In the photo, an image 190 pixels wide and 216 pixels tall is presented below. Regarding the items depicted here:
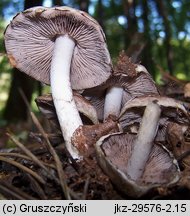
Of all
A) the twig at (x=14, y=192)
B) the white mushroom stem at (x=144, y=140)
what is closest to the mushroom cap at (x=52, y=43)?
the white mushroom stem at (x=144, y=140)

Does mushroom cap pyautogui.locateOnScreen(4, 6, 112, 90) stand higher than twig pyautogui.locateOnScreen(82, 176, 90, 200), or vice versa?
mushroom cap pyautogui.locateOnScreen(4, 6, 112, 90)

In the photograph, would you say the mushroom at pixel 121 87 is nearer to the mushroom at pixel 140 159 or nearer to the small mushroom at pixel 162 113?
the small mushroom at pixel 162 113

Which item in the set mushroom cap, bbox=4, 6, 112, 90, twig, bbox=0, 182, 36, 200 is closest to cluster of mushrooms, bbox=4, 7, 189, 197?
mushroom cap, bbox=4, 6, 112, 90

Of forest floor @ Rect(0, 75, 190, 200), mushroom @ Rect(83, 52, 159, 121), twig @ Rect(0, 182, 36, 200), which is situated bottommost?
forest floor @ Rect(0, 75, 190, 200)

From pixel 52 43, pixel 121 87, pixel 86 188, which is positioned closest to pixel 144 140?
pixel 86 188

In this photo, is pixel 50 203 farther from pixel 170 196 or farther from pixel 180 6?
pixel 180 6

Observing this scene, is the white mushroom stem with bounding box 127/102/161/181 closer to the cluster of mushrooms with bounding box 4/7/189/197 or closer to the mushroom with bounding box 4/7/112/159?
the cluster of mushrooms with bounding box 4/7/189/197

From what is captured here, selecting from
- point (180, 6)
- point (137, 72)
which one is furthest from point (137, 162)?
point (180, 6)
